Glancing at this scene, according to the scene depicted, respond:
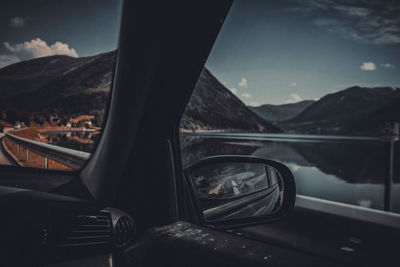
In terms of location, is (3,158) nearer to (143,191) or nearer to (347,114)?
(143,191)

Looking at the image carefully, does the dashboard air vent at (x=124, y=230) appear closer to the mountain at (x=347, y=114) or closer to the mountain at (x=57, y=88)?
the mountain at (x=57, y=88)

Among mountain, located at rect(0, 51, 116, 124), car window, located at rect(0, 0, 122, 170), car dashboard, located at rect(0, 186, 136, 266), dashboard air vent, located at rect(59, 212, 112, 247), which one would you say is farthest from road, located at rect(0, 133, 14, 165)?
dashboard air vent, located at rect(59, 212, 112, 247)

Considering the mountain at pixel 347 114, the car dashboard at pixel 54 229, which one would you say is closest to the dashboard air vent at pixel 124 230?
the car dashboard at pixel 54 229

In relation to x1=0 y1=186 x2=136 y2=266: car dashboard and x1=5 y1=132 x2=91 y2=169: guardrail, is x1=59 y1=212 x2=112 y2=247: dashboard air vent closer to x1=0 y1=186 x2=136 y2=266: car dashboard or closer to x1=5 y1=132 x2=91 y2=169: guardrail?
x1=0 y1=186 x2=136 y2=266: car dashboard

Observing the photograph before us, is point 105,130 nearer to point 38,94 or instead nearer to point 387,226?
point 38,94

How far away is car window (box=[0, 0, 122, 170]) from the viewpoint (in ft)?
4.35

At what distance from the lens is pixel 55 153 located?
69.9 inches

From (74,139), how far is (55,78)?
17.5 inches

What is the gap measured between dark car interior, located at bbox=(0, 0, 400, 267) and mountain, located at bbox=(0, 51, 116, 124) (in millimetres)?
300

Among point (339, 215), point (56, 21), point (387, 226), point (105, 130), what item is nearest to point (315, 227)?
point (339, 215)

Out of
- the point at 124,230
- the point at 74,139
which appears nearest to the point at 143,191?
the point at 124,230

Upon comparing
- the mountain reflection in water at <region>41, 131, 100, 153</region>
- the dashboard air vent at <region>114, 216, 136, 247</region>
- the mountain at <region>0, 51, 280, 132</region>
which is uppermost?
the mountain at <region>0, 51, 280, 132</region>

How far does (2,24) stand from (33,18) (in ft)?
0.52

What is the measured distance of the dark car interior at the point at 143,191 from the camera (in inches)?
36.5
